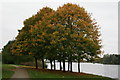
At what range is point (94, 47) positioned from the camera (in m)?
25.7

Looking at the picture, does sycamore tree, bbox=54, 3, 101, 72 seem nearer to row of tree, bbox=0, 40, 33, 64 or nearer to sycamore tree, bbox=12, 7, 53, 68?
sycamore tree, bbox=12, 7, 53, 68

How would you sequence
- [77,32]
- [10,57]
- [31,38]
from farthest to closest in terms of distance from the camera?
[10,57], [31,38], [77,32]

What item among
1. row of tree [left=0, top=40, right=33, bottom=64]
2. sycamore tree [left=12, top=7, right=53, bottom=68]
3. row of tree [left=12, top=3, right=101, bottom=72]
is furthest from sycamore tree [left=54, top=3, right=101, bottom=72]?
row of tree [left=0, top=40, right=33, bottom=64]

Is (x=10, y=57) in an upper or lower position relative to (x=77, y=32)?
lower

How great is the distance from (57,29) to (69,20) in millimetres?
2149

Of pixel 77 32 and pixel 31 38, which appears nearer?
pixel 77 32

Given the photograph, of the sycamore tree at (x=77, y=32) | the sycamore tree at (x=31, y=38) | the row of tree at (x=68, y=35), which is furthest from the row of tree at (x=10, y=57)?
the sycamore tree at (x=77, y=32)

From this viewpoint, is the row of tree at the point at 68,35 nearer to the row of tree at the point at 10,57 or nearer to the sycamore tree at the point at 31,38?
the sycamore tree at the point at 31,38

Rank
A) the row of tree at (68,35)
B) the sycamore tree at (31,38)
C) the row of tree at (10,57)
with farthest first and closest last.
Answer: the row of tree at (10,57)
the sycamore tree at (31,38)
the row of tree at (68,35)

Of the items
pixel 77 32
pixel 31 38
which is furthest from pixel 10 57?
pixel 77 32

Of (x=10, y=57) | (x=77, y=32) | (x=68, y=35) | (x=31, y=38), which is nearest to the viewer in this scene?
(x=68, y=35)

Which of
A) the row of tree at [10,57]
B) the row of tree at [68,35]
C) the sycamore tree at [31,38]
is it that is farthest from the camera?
the row of tree at [10,57]

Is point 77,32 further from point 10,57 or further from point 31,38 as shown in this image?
point 10,57

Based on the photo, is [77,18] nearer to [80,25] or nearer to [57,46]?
[80,25]
